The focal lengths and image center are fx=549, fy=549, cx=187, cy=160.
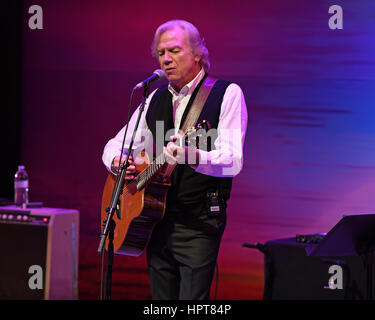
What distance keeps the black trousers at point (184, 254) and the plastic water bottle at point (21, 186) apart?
2.10 metres

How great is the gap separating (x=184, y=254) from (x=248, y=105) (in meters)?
2.00

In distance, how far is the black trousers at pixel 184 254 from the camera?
2.58m

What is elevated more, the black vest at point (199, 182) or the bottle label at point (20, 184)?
the black vest at point (199, 182)

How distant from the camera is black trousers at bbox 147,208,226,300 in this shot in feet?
8.46

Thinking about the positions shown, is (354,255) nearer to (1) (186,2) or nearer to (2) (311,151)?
(2) (311,151)

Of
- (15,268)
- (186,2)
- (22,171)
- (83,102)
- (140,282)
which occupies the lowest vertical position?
(140,282)

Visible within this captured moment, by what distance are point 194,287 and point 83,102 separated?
2737 mm

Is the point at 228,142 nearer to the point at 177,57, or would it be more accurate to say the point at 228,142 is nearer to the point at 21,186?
the point at 177,57

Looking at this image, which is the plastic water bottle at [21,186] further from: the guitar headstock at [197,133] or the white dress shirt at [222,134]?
the guitar headstock at [197,133]

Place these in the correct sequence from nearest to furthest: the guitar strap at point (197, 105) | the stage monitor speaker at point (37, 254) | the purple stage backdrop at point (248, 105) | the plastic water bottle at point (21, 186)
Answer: the guitar strap at point (197, 105) → the stage monitor speaker at point (37, 254) → the purple stage backdrop at point (248, 105) → the plastic water bottle at point (21, 186)

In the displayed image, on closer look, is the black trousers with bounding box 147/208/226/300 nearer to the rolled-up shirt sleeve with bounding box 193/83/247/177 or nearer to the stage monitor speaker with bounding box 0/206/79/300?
the rolled-up shirt sleeve with bounding box 193/83/247/177

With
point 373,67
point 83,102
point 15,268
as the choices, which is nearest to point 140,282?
point 15,268

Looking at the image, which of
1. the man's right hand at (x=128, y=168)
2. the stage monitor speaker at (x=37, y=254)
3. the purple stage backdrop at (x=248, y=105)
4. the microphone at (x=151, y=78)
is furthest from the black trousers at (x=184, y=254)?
the purple stage backdrop at (x=248, y=105)
